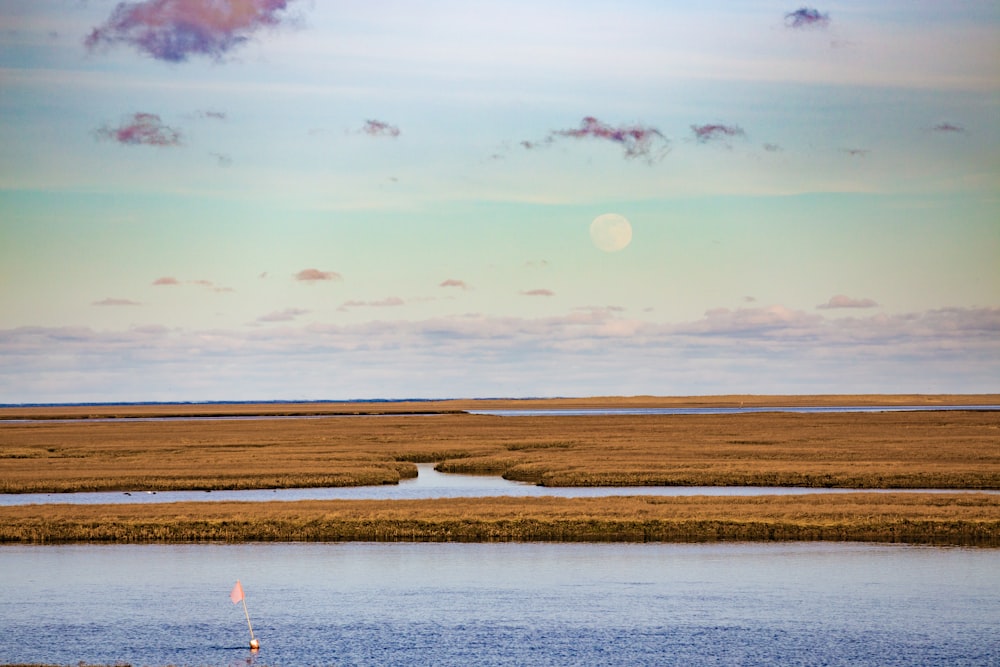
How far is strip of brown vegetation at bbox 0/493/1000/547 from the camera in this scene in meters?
42.7

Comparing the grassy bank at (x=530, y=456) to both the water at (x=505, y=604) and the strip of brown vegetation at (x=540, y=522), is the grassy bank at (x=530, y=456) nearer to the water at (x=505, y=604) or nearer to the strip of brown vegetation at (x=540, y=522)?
the strip of brown vegetation at (x=540, y=522)

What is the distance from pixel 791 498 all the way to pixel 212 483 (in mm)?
33358

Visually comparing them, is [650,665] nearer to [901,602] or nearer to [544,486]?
[901,602]

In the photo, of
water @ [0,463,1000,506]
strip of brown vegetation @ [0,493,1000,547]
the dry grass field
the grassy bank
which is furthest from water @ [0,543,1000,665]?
the grassy bank

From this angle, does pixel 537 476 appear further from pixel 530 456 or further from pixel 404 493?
pixel 530 456

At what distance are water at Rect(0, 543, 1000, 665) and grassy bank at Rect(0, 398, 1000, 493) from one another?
21.9m

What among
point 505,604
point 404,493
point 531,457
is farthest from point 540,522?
point 531,457

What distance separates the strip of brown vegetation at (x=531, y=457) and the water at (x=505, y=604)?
72.1 feet

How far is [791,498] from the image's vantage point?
49656 mm

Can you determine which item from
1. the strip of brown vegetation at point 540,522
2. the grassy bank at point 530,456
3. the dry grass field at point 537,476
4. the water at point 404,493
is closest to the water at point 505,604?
the strip of brown vegetation at point 540,522

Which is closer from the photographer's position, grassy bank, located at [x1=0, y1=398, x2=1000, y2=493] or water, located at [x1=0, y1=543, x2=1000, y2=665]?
water, located at [x1=0, y1=543, x2=1000, y2=665]

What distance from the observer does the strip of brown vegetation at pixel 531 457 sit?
62500 mm

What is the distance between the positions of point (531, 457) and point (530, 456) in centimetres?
119

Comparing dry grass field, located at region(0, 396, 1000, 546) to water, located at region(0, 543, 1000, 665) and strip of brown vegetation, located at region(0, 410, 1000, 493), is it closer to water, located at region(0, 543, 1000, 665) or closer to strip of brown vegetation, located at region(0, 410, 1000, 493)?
strip of brown vegetation, located at region(0, 410, 1000, 493)
